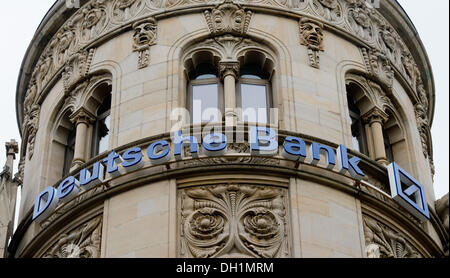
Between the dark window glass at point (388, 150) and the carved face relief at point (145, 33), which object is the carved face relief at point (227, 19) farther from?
the dark window glass at point (388, 150)

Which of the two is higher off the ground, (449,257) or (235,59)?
(235,59)

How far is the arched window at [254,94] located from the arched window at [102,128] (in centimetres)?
401

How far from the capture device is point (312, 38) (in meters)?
33.5

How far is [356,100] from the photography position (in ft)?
111

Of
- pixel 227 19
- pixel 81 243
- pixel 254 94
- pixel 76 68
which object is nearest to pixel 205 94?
pixel 254 94

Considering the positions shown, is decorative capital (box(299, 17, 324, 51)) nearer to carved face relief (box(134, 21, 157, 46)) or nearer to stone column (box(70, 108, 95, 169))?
carved face relief (box(134, 21, 157, 46))

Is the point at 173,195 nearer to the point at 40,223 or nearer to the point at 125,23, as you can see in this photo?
the point at 40,223

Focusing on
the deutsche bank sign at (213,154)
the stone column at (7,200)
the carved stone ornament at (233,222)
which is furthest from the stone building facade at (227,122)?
the stone column at (7,200)

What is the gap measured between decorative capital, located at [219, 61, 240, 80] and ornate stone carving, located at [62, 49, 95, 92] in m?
4.40

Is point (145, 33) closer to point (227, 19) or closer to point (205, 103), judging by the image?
point (227, 19)

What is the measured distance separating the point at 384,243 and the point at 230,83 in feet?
20.8

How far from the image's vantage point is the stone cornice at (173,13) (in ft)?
112

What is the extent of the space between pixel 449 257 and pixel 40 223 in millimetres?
11985
